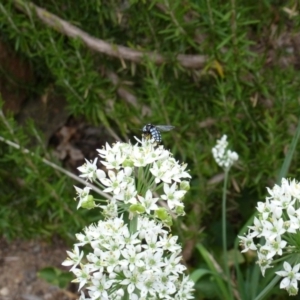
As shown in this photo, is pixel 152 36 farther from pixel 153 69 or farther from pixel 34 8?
pixel 34 8

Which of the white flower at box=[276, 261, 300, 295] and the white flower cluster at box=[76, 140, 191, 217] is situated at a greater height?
the white flower cluster at box=[76, 140, 191, 217]

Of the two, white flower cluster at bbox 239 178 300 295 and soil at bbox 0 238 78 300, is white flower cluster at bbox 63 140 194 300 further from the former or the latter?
soil at bbox 0 238 78 300

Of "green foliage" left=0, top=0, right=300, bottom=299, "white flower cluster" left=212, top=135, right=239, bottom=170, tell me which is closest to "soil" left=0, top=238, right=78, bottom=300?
"green foliage" left=0, top=0, right=300, bottom=299

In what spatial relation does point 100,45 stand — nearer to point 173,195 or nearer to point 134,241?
point 173,195

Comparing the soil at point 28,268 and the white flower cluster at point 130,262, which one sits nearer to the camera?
the white flower cluster at point 130,262

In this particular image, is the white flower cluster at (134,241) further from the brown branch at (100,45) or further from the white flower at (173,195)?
the brown branch at (100,45)

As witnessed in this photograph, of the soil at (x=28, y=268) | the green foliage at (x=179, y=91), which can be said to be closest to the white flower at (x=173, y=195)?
the green foliage at (x=179, y=91)

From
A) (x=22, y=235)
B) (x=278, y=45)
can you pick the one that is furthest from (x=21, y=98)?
(x=278, y=45)
